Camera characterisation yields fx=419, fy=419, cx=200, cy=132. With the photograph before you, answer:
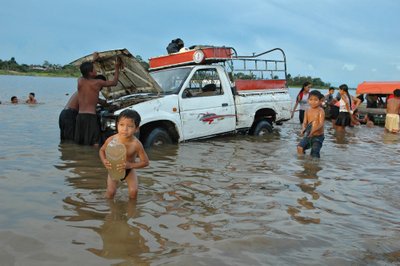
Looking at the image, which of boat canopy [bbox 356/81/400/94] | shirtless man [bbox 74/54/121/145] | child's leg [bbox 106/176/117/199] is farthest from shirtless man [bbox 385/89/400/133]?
child's leg [bbox 106/176/117/199]

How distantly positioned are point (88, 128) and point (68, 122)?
728 mm

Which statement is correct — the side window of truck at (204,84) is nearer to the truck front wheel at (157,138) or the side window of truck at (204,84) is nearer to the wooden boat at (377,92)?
the truck front wheel at (157,138)

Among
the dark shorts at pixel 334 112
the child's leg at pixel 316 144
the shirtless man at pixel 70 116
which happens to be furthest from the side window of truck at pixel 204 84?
the dark shorts at pixel 334 112

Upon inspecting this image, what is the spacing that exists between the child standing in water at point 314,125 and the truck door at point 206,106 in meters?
2.00

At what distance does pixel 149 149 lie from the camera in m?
7.62

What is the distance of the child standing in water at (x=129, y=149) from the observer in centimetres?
424

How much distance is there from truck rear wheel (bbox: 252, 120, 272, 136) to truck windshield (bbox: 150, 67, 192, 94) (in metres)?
2.47

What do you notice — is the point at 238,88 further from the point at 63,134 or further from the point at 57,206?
the point at 57,206

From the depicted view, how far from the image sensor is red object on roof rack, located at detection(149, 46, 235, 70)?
29.4 feet

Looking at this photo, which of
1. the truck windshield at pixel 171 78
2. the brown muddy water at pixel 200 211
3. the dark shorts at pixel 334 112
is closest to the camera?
the brown muddy water at pixel 200 211

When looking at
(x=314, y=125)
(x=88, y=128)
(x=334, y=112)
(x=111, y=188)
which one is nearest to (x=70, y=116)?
(x=88, y=128)

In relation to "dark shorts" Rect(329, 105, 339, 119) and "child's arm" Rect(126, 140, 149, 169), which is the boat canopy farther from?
"child's arm" Rect(126, 140, 149, 169)

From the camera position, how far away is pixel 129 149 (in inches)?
174

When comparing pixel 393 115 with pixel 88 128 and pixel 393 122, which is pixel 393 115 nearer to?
pixel 393 122
